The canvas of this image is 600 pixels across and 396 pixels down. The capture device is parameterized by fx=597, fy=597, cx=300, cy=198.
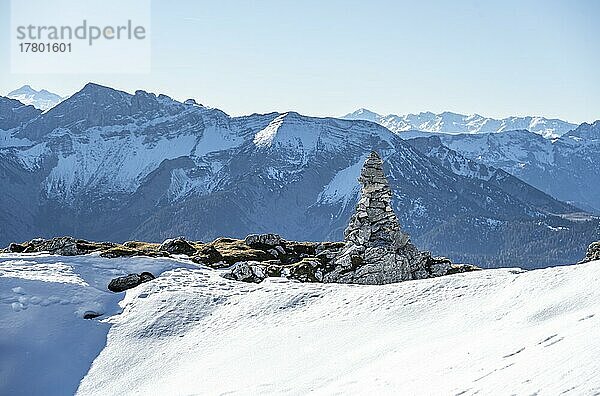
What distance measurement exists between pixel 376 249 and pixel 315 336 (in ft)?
72.5

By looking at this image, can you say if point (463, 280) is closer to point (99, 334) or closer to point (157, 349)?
point (157, 349)

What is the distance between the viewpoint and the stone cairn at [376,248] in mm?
45000

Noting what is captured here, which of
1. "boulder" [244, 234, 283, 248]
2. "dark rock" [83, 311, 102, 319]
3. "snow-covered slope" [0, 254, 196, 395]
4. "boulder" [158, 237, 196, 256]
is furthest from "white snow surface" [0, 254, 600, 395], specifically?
"boulder" [244, 234, 283, 248]

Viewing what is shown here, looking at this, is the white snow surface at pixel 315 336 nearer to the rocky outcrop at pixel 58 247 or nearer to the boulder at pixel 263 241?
the rocky outcrop at pixel 58 247

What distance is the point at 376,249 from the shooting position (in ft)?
152

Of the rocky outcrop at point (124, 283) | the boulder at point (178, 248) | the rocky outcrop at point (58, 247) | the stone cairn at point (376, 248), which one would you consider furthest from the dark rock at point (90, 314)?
the rocky outcrop at point (58, 247)

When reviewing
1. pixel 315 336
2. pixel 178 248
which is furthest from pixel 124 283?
pixel 178 248

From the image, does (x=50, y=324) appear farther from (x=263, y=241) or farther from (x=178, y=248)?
(x=263, y=241)

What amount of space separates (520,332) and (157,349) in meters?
16.3

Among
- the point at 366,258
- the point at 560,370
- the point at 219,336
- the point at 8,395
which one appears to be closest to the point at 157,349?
the point at 219,336

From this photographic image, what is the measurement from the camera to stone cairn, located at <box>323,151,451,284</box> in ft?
148

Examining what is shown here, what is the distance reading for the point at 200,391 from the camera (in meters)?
21.6

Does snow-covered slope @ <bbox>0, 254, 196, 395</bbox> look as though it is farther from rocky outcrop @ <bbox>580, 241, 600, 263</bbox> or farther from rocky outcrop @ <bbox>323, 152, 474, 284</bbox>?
rocky outcrop @ <bbox>580, 241, 600, 263</bbox>

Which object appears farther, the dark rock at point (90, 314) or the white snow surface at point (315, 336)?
the dark rock at point (90, 314)
